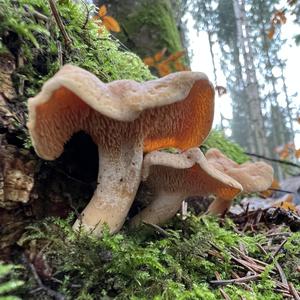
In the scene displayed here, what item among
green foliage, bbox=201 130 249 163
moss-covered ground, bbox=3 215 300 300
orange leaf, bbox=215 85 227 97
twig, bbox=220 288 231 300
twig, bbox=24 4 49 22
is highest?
orange leaf, bbox=215 85 227 97

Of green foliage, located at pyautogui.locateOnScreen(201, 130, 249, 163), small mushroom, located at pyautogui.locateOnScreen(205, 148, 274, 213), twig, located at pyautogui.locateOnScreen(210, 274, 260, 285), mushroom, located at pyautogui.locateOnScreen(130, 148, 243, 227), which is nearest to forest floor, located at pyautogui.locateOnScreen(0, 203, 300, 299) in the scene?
twig, located at pyautogui.locateOnScreen(210, 274, 260, 285)

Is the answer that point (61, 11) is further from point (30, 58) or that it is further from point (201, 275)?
point (201, 275)

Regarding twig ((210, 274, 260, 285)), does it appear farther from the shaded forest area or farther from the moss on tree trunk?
the moss on tree trunk

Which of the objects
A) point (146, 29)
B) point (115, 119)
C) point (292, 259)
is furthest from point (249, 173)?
point (146, 29)

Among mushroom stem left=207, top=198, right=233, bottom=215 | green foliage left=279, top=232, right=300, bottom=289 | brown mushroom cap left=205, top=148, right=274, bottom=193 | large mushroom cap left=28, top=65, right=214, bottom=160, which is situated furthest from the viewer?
mushroom stem left=207, top=198, right=233, bottom=215

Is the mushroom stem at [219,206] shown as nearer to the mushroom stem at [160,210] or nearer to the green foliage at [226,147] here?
the mushroom stem at [160,210]

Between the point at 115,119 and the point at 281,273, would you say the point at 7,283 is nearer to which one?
the point at 115,119
